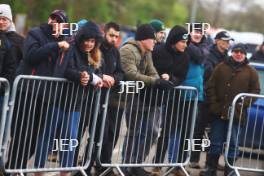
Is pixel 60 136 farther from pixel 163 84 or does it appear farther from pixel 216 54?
pixel 216 54

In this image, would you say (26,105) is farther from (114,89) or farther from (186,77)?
(186,77)

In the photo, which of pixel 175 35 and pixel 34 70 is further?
pixel 175 35

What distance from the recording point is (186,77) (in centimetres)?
970

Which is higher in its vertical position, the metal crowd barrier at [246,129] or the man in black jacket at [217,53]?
the man in black jacket at [217,53]

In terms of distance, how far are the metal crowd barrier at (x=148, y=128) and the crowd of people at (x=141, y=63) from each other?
0.03 m

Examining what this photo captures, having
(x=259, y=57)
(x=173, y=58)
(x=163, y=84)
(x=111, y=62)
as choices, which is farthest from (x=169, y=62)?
(x=259, y=57)

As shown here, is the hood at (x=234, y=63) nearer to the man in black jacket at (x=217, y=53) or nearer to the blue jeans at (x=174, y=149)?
the man in black jacket at (x=217, y=53)

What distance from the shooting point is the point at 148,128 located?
8906 millimetres

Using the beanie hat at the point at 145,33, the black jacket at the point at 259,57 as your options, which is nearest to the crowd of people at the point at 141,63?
the beanie hat at the point at 145,33

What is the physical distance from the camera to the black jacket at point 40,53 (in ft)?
26.2

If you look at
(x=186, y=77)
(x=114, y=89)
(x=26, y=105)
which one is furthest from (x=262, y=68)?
(x=26, y=105)

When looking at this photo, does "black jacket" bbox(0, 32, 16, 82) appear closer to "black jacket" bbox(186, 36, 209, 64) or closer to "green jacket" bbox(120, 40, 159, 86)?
"green jacket" bbox(120, 40, 159, 86)

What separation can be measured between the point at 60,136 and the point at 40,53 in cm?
90

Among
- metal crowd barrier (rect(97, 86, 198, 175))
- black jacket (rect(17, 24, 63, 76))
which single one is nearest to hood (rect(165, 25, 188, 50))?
metal crowd barrier (rect(97, 86, 198, 175))
